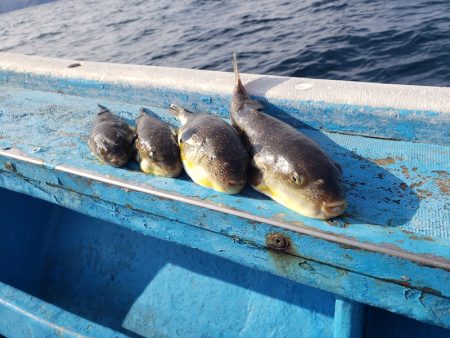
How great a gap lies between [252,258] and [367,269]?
56 cm

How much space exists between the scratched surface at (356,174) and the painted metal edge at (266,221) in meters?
0.05

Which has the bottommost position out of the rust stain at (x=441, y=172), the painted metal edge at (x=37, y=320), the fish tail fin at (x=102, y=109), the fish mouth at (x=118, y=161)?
the painted metal edge at (x=37, y=320)

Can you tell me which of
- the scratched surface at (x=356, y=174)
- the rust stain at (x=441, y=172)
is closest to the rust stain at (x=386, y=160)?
the scratched surface at (x=356, y=174)

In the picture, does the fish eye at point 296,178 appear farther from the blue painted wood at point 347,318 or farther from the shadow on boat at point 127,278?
the shadow on boat at point 127,278

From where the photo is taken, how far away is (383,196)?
1914 millimetres

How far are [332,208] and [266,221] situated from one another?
11.9 inches

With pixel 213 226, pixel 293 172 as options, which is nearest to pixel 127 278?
pixel 213 226

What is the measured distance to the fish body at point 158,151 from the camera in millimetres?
2244

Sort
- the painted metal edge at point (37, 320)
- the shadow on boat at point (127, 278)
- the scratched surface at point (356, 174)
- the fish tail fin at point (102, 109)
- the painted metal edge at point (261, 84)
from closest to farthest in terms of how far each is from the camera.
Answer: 1. the scratched surface at point (356, 174)
2. the painted metal edge at point (37, 320)
3. the painted metal edge at point (261, 84)
4. the shadow on boat at point (127, 278)
5. the fish tail fin at point (102, 109)

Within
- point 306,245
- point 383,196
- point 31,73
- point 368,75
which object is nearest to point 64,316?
point 306,245

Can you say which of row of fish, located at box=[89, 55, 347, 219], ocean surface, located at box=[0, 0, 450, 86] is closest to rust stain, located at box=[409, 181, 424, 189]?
row of fish, located at box=[89, 55, 347, 219]

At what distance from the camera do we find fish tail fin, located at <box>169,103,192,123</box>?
285cm

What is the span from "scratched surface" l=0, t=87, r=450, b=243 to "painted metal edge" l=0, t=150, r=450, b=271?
5cm

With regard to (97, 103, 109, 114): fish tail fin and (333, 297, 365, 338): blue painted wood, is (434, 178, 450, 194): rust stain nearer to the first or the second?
(333, 297, 365, 338): blue painted wood
